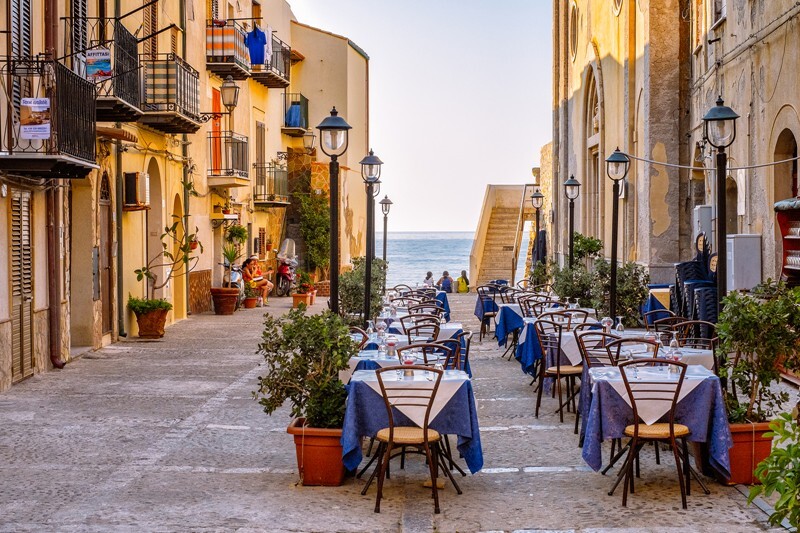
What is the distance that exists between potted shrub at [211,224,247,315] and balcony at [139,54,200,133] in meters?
6.10

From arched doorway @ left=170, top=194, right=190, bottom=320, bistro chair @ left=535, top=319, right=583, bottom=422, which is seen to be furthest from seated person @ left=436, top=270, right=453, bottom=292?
bistro chair @ left=535, top=319, right=583, bottom=422

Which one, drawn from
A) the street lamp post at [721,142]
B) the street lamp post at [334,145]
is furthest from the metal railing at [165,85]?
the street lamp post at [721,142]

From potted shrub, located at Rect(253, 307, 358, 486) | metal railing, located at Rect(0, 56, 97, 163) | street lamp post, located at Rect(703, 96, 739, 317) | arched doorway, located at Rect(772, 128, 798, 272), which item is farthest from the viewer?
arched doorway, located at Rect(772, 128, 798, 272)

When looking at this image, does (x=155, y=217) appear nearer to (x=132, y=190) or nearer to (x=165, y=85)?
(x=132, y=190)

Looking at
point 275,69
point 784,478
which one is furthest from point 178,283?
point 784,478

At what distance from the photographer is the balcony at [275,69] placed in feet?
98.0

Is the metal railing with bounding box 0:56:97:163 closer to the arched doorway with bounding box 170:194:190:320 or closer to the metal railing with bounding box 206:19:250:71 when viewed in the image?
the arched doorway with bounding box 170:194:190:320

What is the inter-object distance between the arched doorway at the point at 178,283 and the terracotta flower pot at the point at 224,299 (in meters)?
1.66

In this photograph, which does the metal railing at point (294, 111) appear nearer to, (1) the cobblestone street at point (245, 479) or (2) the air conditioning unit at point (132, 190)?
(2) the air conditioning unit at point (132, 190)

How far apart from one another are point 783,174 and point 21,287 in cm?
1029

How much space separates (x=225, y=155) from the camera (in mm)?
26469

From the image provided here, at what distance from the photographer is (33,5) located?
45.7 ft

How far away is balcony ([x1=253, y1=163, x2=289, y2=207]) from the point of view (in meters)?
31.7

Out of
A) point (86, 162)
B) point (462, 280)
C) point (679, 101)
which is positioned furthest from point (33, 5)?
point (462, 280)
